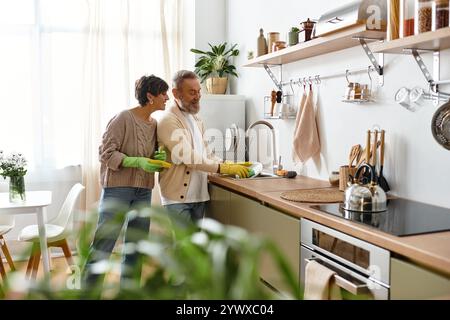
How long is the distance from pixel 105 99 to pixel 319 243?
2.95m

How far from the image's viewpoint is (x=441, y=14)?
1794 mm

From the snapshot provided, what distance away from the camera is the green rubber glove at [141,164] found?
8.98 feet

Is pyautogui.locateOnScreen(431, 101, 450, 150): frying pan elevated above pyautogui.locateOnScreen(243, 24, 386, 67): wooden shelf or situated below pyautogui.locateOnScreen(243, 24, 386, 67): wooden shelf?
below

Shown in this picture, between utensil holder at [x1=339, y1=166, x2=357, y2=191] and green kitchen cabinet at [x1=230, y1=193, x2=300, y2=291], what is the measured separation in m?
0.43

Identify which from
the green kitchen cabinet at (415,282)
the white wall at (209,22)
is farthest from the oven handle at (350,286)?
the white wall at (209,22)

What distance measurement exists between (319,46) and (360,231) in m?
1.33

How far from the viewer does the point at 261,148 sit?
3.87m

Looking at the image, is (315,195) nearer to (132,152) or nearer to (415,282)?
(415,282)

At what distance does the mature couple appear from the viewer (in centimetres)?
282

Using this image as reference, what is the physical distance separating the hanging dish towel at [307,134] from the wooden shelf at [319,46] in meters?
0.28

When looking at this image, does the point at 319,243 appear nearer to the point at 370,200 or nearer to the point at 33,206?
the point at 370,200

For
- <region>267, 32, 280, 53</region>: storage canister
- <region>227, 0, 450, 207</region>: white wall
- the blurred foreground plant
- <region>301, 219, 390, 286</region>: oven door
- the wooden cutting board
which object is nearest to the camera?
the blurred foreground plant

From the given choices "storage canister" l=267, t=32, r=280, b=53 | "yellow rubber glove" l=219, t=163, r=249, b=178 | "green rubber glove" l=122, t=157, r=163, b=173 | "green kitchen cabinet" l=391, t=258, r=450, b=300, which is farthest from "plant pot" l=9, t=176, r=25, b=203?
"green kitchen cabinet" l=391, t=258, r=450, b=300

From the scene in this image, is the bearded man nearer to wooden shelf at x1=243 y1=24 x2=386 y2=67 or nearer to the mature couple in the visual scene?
the mature couple
